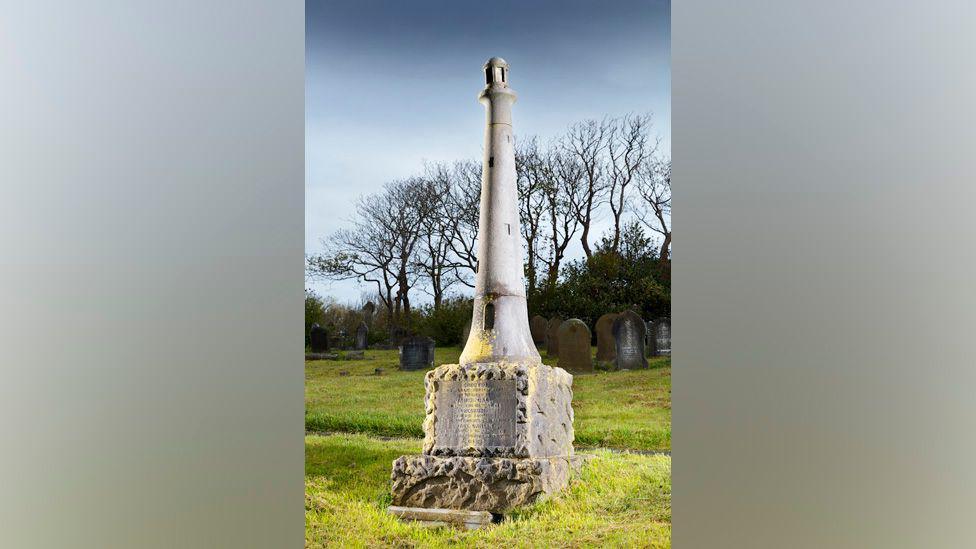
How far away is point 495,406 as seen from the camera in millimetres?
6723

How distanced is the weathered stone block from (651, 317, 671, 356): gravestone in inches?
223

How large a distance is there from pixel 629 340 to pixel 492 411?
16.8 feet

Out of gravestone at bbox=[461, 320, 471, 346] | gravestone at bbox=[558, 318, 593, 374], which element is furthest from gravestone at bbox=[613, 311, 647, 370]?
gravestone at bbox=[461, 320, 471, 346]

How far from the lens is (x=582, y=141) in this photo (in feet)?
42.4

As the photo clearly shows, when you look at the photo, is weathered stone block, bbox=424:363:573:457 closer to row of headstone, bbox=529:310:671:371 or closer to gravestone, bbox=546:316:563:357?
row of headstone, bbox=529:310:671:371

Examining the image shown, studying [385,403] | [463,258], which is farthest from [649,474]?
[463,258]

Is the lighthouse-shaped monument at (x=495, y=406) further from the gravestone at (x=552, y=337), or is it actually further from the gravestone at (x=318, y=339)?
the gravestone at (x=318, y=339)

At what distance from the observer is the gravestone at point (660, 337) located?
40.5 ft

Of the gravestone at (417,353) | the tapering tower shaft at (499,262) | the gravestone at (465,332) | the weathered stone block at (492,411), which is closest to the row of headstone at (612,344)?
the gravestone at (465,332)

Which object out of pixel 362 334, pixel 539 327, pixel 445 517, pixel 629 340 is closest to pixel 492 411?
pixel 445 517

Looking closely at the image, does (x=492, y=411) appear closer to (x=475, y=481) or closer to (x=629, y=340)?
(x=475, y=481)

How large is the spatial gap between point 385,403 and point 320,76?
201 inches

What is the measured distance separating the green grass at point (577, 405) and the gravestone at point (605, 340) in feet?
1.44

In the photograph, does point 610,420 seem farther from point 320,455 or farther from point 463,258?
point 463,258
